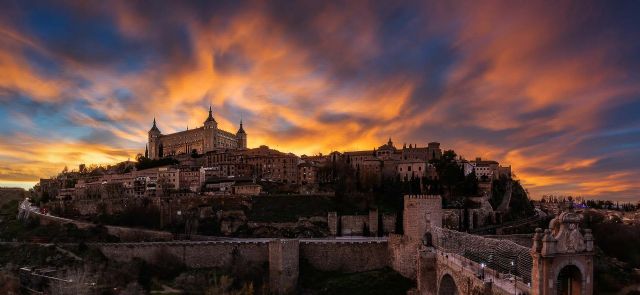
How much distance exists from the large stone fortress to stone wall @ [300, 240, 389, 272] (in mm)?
57013

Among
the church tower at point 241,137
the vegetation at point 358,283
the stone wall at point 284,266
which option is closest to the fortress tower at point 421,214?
the vegetation at point 358,283

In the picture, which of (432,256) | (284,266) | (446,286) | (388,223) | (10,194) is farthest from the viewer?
(10,194)

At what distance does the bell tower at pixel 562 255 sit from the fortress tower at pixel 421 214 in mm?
12754

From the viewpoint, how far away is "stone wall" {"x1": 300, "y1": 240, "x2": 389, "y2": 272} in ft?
92.2

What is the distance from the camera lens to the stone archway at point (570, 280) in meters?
11.4

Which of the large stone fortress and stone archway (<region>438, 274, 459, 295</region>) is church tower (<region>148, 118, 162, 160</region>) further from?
stone archway (<region>438, 274, 459, 295</region>)

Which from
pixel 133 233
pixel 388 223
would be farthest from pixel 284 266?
pixel 133 233

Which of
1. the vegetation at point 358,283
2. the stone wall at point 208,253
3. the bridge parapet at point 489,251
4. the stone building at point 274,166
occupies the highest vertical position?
the stone building at point 274,166

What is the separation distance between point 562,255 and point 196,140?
265 ft

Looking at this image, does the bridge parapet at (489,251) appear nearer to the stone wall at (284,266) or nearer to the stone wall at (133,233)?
the stone wall at (284,266)

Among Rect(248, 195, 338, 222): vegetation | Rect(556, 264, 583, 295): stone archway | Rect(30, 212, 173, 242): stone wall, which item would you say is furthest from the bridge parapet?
Rect(30, 212, 173, 242): stone wall

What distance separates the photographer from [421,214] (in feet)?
79.7

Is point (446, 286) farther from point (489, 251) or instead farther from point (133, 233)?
point (133, 233)

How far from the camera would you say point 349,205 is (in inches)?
1742
